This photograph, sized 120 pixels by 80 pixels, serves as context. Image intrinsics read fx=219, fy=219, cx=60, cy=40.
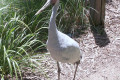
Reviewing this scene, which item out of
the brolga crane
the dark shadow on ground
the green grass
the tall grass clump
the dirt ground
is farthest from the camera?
the dark shadow on ground

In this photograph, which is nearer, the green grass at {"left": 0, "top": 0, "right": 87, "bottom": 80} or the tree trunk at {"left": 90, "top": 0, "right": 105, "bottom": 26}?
the green grass at {"left": 0, "top": 0, "right": 87, "bottom": 80}

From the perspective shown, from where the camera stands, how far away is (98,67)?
15.1 feet

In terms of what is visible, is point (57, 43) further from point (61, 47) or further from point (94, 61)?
point (94, 61)

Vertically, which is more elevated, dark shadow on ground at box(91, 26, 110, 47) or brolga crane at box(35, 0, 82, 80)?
brolga crane at box(35, 0, 82, 80)

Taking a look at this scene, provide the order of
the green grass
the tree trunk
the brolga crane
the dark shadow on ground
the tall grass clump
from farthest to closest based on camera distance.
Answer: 1. the tree trunk
2. the dark shadow on ground
3. the green grass
4. the tall grass clump
5. the brolga crane

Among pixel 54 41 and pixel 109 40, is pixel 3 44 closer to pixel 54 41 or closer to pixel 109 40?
pixel 54 41

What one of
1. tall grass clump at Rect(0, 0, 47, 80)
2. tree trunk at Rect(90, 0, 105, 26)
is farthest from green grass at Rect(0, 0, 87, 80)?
tree trunk at Rect(90, 0, 105, 26)

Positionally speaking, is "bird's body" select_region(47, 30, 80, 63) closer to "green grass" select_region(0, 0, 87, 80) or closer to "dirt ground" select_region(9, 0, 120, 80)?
"green grass" select_region(0, 0, 87, 80)

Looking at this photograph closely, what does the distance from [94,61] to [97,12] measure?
4.66ft

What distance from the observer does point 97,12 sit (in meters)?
5.55

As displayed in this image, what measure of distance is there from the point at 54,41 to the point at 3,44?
1145 mm

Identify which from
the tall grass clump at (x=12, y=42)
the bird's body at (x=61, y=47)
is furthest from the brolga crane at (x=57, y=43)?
the tall grass clump at (x=12, y=42)

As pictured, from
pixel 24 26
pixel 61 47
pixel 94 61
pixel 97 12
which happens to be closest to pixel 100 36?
pixel 97 12

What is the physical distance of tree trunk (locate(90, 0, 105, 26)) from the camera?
5516mm
